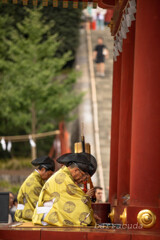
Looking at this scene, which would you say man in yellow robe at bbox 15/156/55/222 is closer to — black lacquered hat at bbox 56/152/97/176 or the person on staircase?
black lacquered hat at bbox 56/152/97/176

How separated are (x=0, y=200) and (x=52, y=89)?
1711cm

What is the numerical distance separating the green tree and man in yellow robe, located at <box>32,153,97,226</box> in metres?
17.0

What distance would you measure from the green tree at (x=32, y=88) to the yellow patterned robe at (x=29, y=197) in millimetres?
14970

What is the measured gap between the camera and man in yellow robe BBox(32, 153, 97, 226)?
5996mm

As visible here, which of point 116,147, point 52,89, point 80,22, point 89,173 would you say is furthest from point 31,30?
point 89,173

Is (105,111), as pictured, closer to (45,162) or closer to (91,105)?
(91,105)

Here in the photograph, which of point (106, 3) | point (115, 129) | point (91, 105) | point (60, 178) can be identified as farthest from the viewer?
point (91, 105)

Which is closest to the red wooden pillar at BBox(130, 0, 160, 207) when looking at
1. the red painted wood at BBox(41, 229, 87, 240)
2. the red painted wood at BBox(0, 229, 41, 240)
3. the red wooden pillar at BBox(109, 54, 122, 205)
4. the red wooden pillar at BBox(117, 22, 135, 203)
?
the red painted wood at BBox(41, 229, 87, 240)

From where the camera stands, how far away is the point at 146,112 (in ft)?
19.3

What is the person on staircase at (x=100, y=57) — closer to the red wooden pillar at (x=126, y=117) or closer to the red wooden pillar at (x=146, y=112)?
the red wooden pillar at (x=126, y=117)

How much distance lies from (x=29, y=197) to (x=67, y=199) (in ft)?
7.14

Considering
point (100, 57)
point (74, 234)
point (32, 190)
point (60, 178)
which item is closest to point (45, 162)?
point (32, 190)

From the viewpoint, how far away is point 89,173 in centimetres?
656

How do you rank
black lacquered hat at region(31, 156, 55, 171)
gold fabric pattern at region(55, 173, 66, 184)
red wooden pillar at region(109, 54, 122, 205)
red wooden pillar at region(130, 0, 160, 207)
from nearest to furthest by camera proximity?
red wooden pillar at region(130, 0, 160, 207)
gold fabric pattern at region(55, 173, 66, 184)
black lacquered hat at region(31, 156, 55, 171)
red wooden pillar at region(109, 54, 122, 205)
